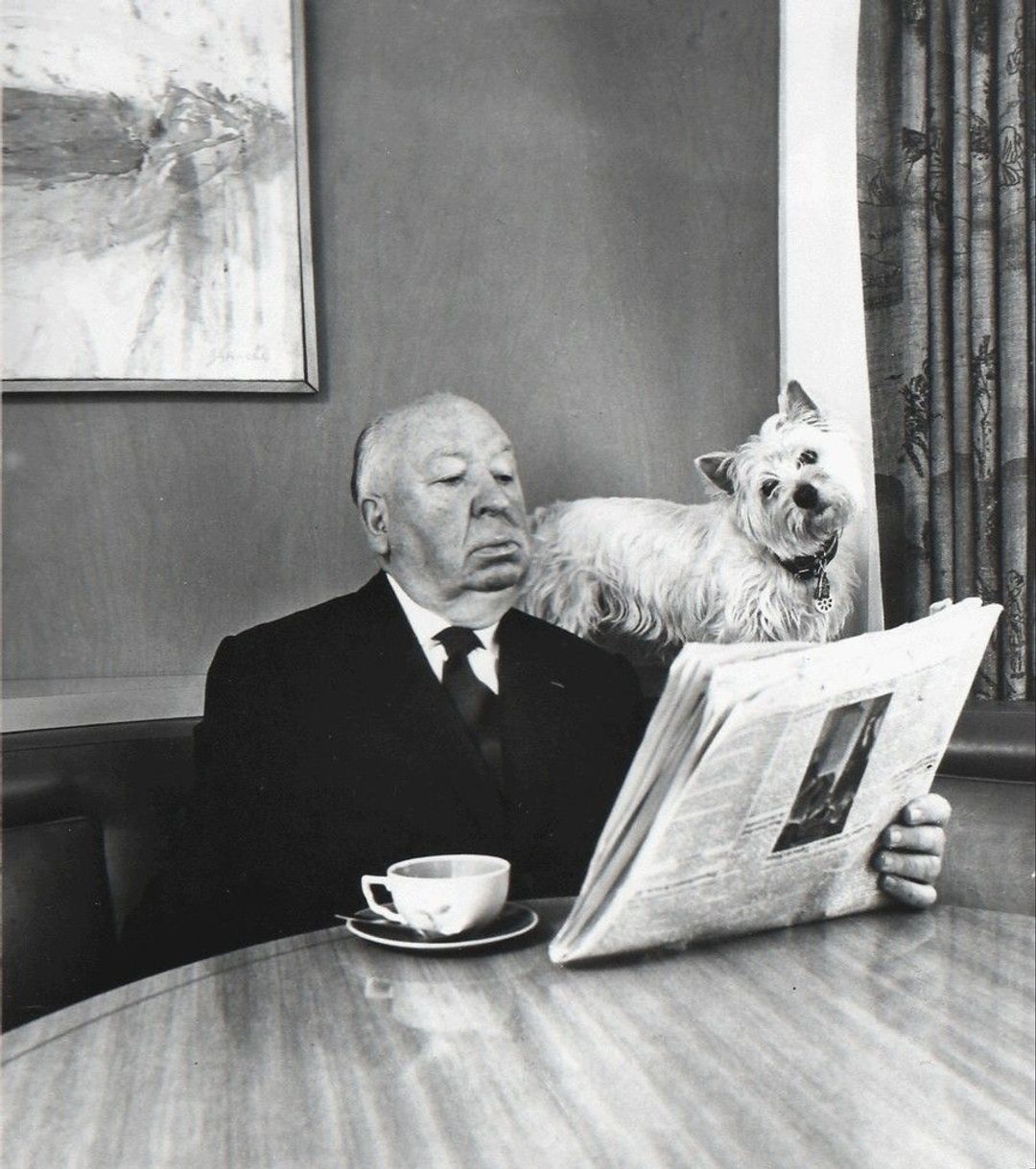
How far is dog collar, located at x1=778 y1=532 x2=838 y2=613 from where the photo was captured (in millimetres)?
1104

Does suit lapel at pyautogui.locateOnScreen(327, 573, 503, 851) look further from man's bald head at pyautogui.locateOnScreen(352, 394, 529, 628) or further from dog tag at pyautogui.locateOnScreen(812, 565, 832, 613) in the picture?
dog tag at pyautogui.locateOnScreen(812, 565, 832, 613)

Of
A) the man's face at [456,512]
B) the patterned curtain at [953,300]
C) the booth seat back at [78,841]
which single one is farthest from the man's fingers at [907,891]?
the booth seat back at [78,841]

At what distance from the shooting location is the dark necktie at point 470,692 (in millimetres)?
1076

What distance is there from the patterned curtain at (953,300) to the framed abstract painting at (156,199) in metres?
0.60

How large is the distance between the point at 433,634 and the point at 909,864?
1.68ft

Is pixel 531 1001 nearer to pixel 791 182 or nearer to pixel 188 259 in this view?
pixel 188 259

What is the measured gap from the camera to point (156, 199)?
0.96 m

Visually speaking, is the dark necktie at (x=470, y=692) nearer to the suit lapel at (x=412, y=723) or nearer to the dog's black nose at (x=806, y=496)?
the suit lapel at (x=412, y=723)

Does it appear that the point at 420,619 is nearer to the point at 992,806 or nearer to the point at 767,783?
the point at 767,783

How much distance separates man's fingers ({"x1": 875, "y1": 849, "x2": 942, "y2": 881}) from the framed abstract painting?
0.68m

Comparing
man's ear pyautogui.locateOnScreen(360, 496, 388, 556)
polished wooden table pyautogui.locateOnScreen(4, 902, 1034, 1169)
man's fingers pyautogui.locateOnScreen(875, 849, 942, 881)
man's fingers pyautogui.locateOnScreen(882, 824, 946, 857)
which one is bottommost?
polished wooden table pyautogui.locateOnScreen(4, 902, 1034, 1169)

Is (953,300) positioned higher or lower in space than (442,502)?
higher

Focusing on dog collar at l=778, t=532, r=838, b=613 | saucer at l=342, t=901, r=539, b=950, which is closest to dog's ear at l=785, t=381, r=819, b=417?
dog collar at l=778, t=532, r=838, b=613

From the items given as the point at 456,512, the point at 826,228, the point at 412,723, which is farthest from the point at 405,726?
the point at 826,228
